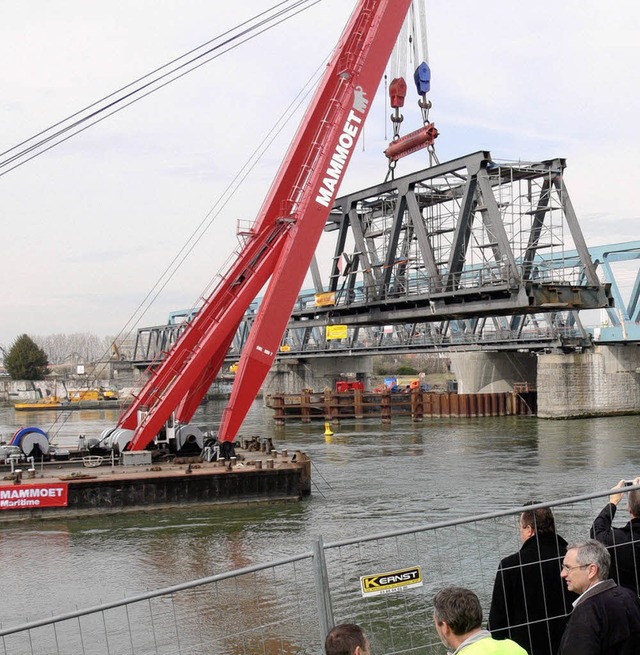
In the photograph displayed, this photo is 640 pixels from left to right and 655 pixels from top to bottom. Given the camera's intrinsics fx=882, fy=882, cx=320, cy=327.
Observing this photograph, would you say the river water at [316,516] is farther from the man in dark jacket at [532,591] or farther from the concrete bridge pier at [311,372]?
the concrete bridge pier at [311,372]

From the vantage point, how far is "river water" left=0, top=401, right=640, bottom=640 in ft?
50.2

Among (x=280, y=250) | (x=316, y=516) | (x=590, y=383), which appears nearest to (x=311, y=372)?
(x=590, y=383)

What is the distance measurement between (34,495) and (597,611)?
1688 centimetres

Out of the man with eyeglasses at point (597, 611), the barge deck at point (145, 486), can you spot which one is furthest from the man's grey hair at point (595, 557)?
the barge deck at point (145, 486)

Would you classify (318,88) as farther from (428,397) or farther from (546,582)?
(428,397)

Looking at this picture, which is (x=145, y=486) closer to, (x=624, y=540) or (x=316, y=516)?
(x=316, y=516)

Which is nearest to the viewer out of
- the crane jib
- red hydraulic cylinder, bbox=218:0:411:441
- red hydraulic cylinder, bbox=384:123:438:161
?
red hydraulic cylinder, bbox=218:0:411:441

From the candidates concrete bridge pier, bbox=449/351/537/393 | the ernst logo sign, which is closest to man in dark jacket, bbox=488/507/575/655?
the ernst logo sign

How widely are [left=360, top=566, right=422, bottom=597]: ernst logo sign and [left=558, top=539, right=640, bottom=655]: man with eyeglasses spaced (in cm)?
91

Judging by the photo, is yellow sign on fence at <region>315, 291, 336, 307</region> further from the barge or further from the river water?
the barge

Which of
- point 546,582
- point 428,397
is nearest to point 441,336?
point 428,397

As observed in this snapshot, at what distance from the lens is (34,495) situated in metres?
19.2

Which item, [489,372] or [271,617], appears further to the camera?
[489,372]

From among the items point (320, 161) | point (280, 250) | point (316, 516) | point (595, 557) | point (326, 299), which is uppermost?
point (320, 161)
